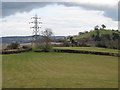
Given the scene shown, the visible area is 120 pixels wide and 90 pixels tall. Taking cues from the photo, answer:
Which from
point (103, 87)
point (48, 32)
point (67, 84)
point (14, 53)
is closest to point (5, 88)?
point (67, 84)

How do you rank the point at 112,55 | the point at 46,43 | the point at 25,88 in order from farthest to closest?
the point at 46,43, the point at 112,55, the point at 25,88

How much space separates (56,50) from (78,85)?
33616mm

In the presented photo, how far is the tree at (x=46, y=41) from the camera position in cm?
Answer: 4991

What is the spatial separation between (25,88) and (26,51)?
32716 mm

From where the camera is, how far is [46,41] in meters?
51.3

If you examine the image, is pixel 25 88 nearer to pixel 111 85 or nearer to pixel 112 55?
pixel 111 85

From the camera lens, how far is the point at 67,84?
1683 cm

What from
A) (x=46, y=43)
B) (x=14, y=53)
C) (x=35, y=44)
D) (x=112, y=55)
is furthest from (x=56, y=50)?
(x=112, y=55)

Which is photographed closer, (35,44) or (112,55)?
(112,55)

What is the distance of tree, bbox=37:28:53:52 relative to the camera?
49906 millimetres

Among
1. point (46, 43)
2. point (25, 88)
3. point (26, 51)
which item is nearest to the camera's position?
point (25, 88)

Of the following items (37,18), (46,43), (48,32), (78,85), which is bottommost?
(78,85)

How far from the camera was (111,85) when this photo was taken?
1642 centimetres

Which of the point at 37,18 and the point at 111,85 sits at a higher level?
the point at 37,18
